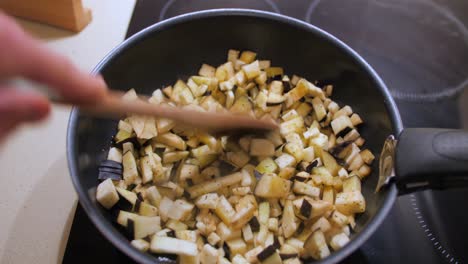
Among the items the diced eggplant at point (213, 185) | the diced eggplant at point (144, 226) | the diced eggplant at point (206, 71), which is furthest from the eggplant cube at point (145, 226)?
the diced eggplant at point (206, 71)

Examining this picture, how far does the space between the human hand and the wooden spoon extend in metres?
0.07

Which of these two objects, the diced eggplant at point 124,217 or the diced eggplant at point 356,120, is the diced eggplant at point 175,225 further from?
the diced eggplant at point 356,120

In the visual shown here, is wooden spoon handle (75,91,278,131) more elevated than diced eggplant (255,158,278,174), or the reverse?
wooden spoon handle (75,91,278,131)

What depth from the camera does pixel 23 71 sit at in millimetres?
443

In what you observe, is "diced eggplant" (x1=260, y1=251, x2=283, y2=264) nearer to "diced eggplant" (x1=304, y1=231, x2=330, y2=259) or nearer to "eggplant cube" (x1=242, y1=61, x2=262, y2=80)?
"diced eggplant" (x1=304, y1=231, x2=330, y2=259)

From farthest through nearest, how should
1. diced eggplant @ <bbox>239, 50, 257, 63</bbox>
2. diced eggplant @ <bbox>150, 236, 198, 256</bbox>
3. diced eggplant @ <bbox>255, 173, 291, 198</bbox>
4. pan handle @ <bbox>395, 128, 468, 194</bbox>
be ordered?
diced eggplant @ <bbox>239, 50, 257, 63</bbox> < diced eggplant @ <bbox>255, 173, 291, 198</bbox> < diced eggplant @ <bbox>150, 236, 198, 256</bbox> < pan handle @ <bbox>395, 128, 468, 194</bbox>

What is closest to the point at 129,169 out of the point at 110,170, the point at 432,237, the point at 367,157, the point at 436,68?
the point at 110,170

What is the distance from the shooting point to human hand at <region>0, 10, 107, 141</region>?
→ 0.43 metres

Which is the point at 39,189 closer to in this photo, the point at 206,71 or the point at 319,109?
the point at 206,71

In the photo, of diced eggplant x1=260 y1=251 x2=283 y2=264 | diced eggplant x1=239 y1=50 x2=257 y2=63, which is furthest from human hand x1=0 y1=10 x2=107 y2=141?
diced eggplant x1=239 y1=50 x2=257 y2=63

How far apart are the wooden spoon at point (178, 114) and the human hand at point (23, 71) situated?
0.23 ft

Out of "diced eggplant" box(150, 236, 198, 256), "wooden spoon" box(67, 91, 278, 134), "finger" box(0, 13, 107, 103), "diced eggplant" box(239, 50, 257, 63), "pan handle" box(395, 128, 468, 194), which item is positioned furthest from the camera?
"diced eggplant" box(239, 50, 257, 63)

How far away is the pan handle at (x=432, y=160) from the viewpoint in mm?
717

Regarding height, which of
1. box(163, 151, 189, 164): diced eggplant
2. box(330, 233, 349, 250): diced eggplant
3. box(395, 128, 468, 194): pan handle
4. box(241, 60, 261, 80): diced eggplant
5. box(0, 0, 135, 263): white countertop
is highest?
box(395, 128, 468, 194): pan handle
